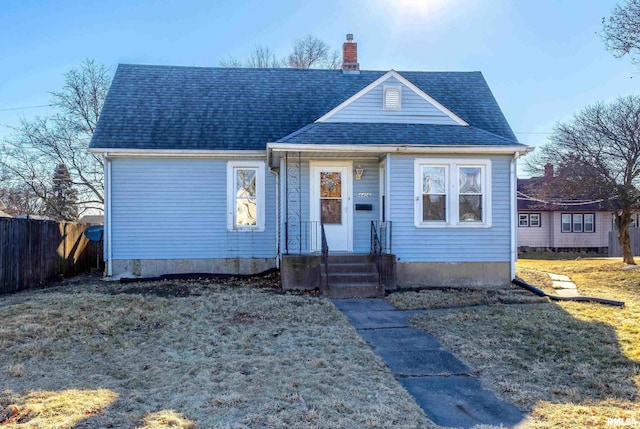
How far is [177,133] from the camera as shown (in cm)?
1178

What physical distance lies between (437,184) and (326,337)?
5.37 meters

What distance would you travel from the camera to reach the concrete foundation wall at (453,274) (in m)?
10.2

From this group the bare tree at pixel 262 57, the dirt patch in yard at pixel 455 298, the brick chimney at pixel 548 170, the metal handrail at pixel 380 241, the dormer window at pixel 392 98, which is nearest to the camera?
the dirt patch in yard at pixel 455 298

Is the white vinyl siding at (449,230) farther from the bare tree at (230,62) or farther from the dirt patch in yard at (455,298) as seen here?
the bare tree at (230,62)

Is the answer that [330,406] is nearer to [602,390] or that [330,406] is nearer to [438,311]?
[602,390]

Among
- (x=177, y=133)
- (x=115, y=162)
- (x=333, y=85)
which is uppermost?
(x=333, y=85)

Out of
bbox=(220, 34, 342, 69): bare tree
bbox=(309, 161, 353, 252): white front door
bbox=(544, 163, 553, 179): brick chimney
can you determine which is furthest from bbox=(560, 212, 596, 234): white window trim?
bbox=(309, 161, 353, 252): white front door

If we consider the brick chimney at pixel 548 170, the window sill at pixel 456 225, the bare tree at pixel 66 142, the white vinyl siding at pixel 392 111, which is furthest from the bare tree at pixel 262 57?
the window sill at pixel 456 225

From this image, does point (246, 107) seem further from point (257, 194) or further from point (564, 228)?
point (564, 228)

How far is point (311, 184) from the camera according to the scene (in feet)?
35.9

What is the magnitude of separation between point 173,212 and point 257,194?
82.4 inches

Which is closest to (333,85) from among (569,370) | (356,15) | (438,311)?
(356,15)

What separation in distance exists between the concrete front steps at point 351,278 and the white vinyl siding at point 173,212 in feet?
8.91

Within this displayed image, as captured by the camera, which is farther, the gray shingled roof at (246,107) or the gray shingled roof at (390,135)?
the gray shingled roof at (246,107)
